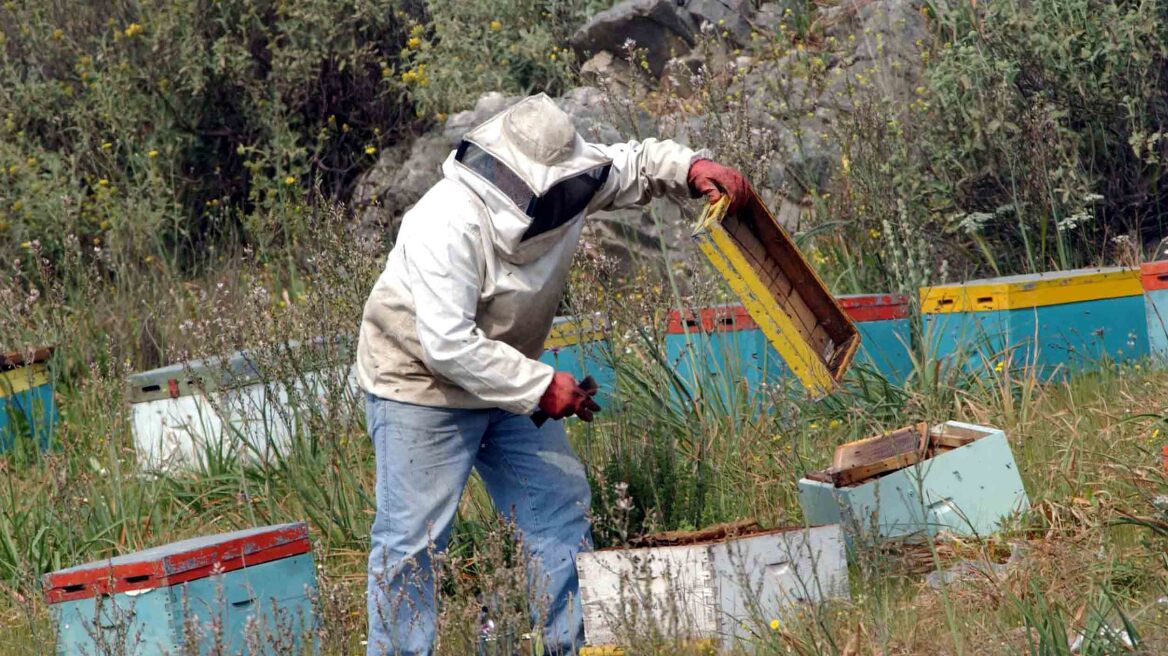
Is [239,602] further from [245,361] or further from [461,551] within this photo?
[245,361]

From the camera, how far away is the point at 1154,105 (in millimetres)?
7504

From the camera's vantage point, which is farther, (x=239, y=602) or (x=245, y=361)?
(x=245, y=361)

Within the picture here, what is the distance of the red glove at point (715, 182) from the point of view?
14.8ft

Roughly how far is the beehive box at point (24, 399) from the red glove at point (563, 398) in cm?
366

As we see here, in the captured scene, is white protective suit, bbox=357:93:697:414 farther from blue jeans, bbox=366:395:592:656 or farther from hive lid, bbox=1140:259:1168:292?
hive lid, bbox=1140:259:1168:292

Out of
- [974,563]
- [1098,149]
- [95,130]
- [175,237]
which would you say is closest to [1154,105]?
[1098,149]

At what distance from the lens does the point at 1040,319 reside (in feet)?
19.3

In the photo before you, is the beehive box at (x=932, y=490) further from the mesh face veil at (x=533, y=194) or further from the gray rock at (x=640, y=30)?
the gray rock at (x=640, y=30)

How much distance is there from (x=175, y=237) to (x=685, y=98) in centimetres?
389

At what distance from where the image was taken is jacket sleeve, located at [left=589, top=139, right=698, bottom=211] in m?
4.45

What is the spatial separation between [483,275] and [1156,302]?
310cm

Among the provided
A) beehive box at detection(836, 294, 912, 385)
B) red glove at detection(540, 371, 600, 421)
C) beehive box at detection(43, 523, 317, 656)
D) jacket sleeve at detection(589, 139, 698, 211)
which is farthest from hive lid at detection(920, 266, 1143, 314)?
beehive box at detection(43, 523, 317, 656)

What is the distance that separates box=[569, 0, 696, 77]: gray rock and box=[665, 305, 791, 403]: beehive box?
5.20 metres

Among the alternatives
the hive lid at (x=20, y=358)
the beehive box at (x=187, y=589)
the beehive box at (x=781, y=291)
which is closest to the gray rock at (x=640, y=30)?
the hive lid at (x=20, y=358)
